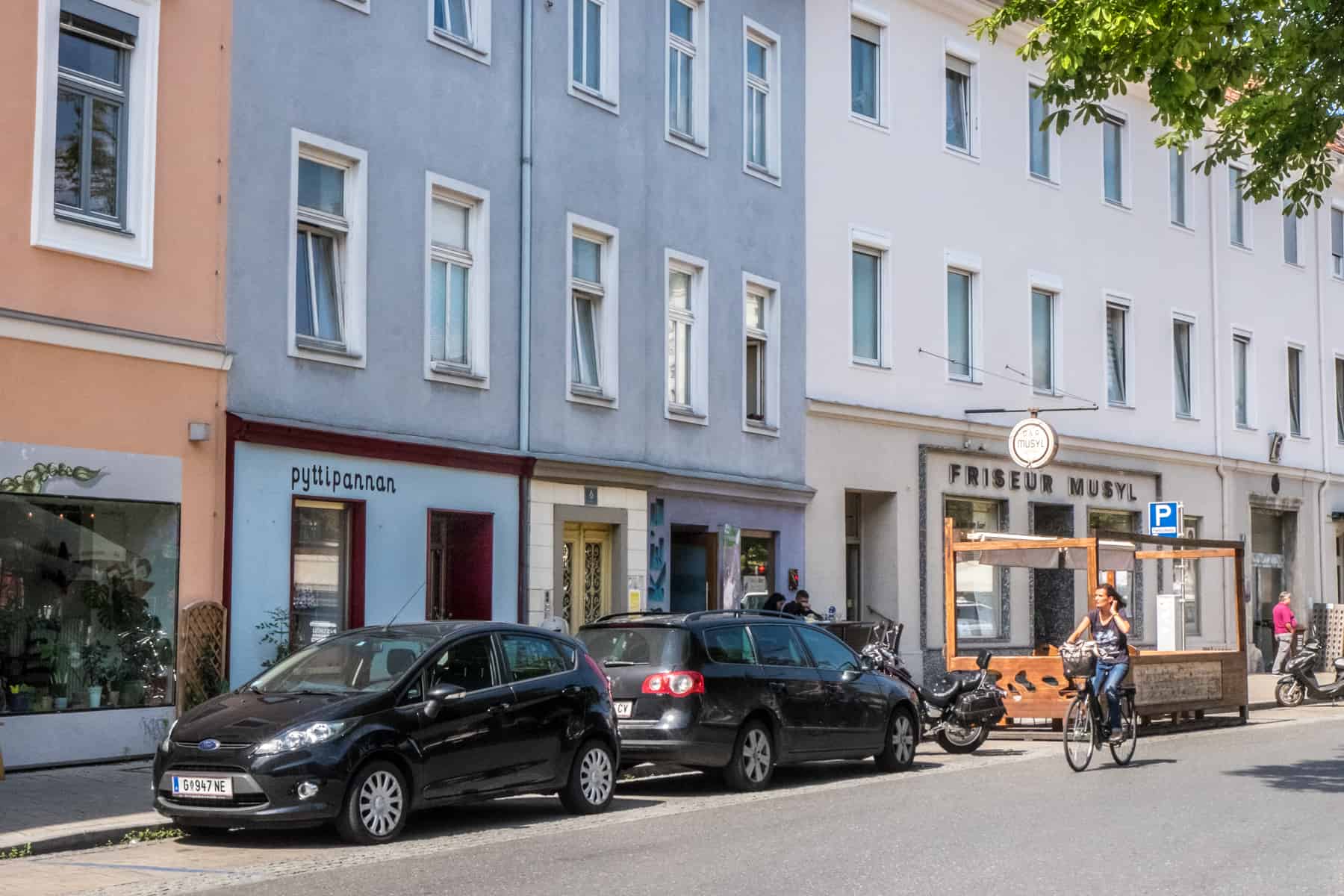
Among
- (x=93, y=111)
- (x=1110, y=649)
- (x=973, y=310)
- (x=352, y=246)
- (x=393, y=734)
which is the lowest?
(x=393, y=734)

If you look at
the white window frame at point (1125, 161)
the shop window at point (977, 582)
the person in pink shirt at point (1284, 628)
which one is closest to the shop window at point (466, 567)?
the shop window at point (977, 582)

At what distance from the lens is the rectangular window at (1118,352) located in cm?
3434

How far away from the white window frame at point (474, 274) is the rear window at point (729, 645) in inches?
227

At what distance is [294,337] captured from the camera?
60.0 ft

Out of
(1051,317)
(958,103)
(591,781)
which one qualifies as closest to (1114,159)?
(1051,317)

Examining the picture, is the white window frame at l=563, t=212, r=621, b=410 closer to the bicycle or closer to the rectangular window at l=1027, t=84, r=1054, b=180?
the bicycle

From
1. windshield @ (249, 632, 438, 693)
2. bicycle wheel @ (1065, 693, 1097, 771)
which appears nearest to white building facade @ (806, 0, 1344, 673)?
bicycle wheel @ (1065, 693, 1097, 771)

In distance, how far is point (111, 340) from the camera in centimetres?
1614

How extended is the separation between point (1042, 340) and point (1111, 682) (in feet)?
49.7

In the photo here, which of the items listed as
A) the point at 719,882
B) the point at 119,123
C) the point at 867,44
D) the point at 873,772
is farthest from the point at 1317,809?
the point at 867,44

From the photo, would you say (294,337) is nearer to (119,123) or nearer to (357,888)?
(119,123)

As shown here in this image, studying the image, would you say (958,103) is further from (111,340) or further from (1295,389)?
(111,340)

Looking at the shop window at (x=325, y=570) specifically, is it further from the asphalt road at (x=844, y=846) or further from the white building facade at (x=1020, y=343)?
the white building facade at (x=1020, y=343)

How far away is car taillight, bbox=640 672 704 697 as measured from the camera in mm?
15227
